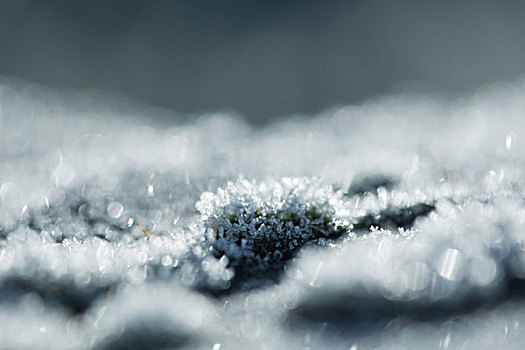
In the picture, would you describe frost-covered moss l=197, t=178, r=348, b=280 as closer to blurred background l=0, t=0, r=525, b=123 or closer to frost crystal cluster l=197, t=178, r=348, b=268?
frost crystal cluster l=197, t=178, r=348, b=268

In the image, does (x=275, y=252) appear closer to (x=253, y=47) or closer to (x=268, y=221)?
(x=268, y=221)

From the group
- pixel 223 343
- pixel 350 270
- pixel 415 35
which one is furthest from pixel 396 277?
pixel 415 35

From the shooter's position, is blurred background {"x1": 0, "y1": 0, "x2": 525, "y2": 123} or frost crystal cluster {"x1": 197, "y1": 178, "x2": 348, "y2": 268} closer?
frost crystal cluster {"x1": 197, "y1": 178, "x2": 348, "y2": 268}

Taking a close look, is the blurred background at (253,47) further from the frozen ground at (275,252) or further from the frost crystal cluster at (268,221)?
the frost crystal cluster at (268,221)

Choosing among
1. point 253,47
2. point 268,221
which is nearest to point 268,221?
point 268,221

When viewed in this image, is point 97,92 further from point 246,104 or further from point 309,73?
point 309,73

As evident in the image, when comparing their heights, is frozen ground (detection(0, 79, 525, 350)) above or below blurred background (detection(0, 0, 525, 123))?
below

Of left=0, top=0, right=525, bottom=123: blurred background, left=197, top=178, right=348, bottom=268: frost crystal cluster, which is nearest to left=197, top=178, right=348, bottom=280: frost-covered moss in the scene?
left=197, top=178, right=348, bottom=268: frost crystal cluster
